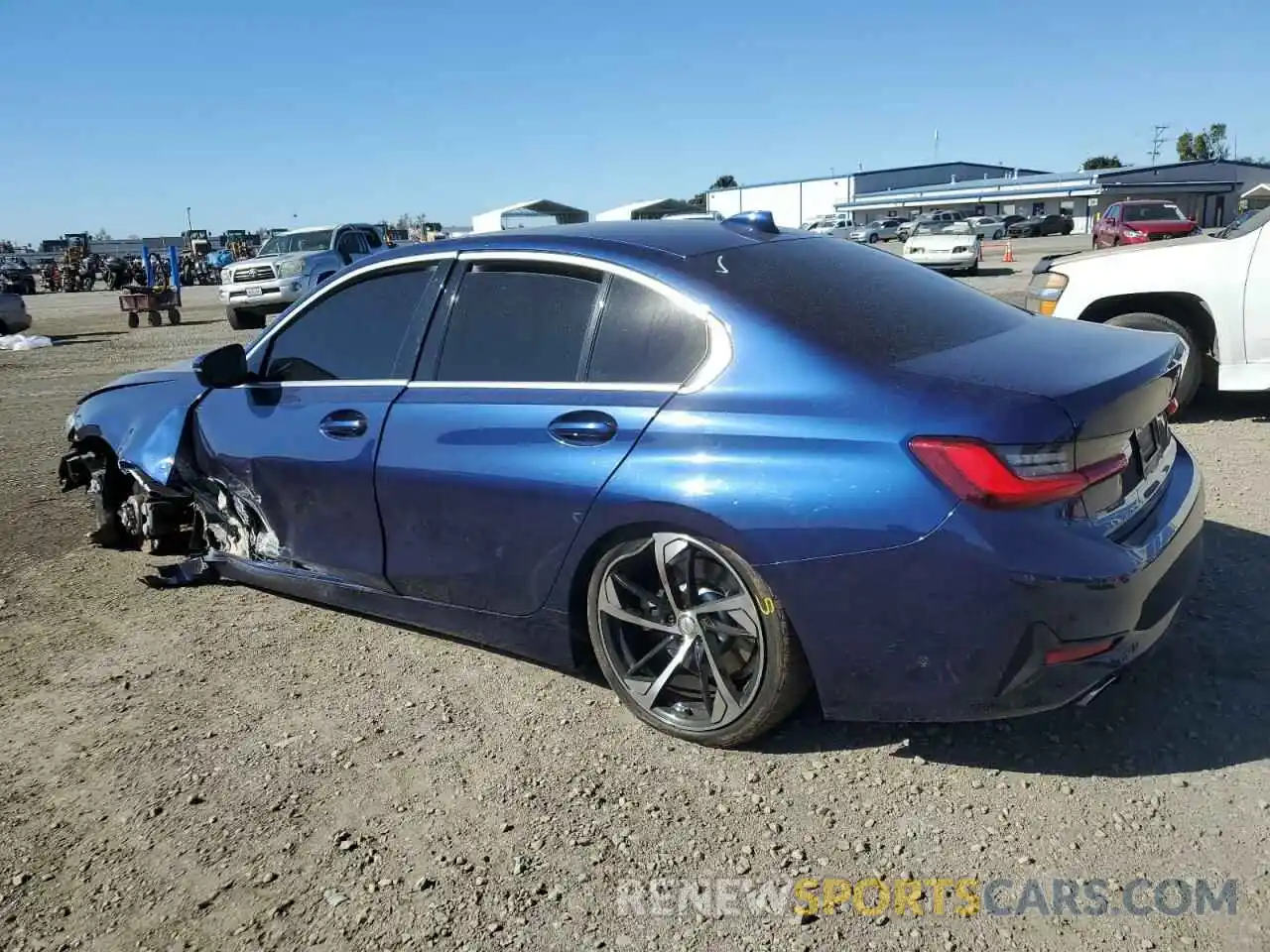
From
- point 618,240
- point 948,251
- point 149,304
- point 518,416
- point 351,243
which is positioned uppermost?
point 351,243

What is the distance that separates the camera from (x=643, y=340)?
3.05m

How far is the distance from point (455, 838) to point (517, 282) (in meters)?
1.84

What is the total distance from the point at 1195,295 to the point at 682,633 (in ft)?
17.1

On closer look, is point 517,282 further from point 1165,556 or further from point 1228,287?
point 1228,287

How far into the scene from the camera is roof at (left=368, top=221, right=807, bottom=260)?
3.22m

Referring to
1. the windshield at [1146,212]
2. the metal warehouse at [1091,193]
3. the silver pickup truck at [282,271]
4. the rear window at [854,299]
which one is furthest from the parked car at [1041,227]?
the rear window at [854,299]

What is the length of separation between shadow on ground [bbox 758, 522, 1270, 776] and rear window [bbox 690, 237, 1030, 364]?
1197 mm

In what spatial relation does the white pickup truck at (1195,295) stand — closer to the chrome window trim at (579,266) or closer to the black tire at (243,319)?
the chrome window trim at (579,266)

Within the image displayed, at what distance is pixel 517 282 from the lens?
340 centimetres

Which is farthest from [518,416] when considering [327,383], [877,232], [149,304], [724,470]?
[877,232]

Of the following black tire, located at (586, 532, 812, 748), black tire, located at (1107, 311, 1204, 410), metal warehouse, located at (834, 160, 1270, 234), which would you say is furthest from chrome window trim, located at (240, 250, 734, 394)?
metal warehouse, located at (834, 160, 1270, 234)

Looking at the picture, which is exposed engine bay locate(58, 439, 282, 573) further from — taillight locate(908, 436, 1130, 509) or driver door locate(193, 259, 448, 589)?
taillight locate(908, 436, 1130, 509)

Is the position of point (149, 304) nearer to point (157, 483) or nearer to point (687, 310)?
point (157, 483)

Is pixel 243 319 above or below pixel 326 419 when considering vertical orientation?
below
